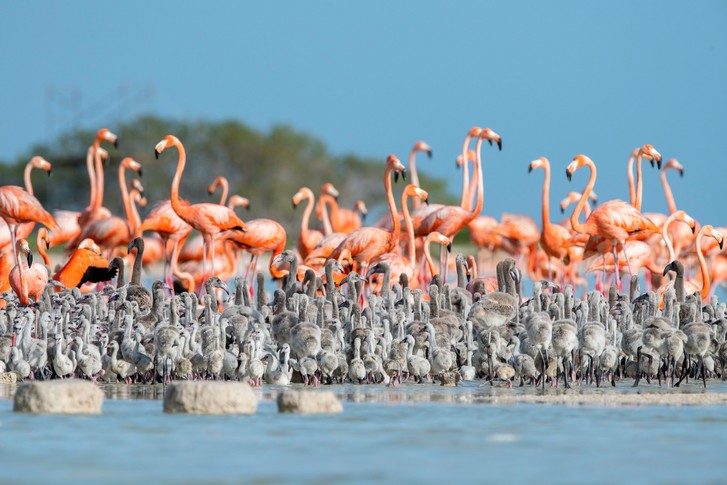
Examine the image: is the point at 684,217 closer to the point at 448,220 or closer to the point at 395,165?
the point at 448,220

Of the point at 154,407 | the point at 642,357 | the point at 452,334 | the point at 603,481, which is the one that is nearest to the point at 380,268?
the point at 452,334

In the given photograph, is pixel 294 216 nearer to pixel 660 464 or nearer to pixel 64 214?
pixel 64 214

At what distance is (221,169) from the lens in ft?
171

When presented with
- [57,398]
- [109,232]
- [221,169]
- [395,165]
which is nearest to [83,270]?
[109,232]

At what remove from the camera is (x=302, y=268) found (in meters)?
19.7

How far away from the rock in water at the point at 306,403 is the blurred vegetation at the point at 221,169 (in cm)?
3748

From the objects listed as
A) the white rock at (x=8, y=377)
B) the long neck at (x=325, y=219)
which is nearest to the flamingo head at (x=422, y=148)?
the long neck at (x=325, y=219)

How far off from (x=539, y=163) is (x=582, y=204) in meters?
1.81

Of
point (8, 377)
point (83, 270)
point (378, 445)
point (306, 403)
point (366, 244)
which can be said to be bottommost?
point (378, 445)

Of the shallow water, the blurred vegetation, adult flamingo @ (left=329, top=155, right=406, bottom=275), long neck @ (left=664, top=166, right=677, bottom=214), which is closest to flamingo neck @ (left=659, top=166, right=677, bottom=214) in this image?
long neck @ (left=664, top=166, right=677, bottom=214)

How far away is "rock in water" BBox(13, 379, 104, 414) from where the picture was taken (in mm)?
9625

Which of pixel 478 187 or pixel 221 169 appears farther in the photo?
pixel 221 169

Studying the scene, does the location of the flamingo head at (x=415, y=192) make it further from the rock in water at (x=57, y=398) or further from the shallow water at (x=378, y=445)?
the rock in water at (x=57, y=398)

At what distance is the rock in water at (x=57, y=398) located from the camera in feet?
31.6
